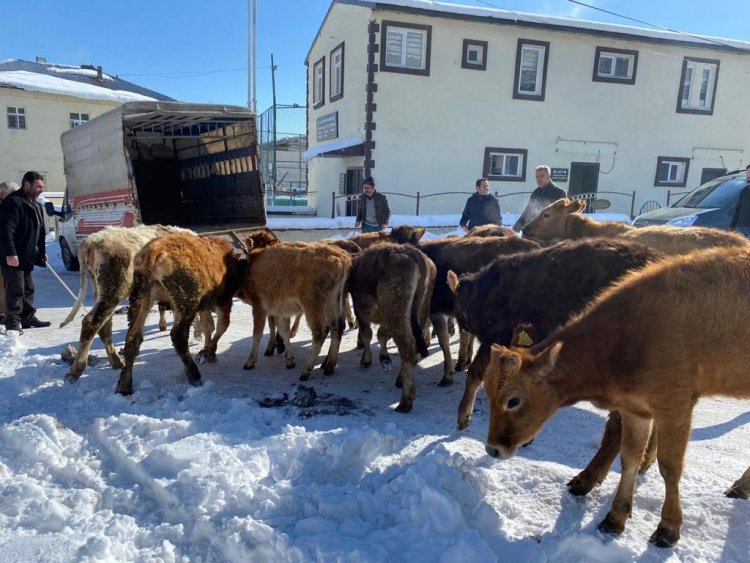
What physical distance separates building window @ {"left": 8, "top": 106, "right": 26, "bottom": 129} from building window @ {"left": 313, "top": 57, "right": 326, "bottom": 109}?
20726 millimetres

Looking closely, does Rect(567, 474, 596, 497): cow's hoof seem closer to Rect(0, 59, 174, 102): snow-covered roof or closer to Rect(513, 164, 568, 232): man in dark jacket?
Rect(513, 164, 568, 232): man in dark jacket

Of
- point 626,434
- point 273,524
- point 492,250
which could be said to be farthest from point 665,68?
point 273,524

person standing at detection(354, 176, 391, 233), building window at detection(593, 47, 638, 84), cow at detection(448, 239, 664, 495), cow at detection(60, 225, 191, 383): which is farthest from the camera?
building window at detection(593, 47, 638, 84)

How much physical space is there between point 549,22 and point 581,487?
21.5m

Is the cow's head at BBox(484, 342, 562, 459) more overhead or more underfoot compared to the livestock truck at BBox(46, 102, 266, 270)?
more underfoot

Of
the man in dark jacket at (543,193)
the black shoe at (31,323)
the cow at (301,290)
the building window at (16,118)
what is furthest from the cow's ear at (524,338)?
the building window at (16,118)

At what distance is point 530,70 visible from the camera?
2142 cm

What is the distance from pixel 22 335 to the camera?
7.40 meters

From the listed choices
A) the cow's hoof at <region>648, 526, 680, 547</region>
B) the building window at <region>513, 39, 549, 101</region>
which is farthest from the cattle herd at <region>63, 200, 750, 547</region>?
the building window at <region>513, 39, 549, 101</region>

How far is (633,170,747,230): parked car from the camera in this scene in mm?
10141

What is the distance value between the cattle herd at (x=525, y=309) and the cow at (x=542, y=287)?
13mm

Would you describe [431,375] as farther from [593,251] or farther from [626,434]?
[626,434]

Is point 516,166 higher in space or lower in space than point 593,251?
higher

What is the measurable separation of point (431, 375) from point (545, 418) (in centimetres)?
308
